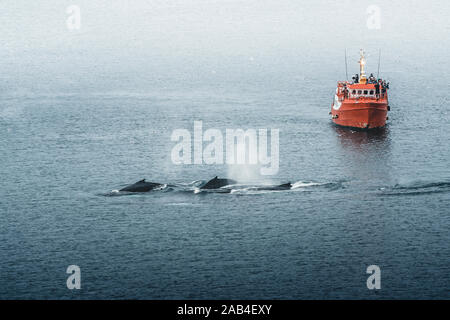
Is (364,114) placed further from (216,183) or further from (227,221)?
(227,221)

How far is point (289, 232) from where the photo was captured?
9162 cm

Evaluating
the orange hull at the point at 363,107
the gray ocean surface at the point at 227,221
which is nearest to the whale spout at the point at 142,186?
the gray ocean surface at the point at 227,221

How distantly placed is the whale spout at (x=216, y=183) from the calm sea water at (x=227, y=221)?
9.35 ft

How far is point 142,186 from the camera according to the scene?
109062 mm

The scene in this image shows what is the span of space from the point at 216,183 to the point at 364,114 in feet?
170

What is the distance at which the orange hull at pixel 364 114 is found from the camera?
148 metres

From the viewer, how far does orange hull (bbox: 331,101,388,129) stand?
148 metres

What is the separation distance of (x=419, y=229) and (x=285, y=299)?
1058 inches

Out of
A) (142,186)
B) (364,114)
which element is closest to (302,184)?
(142,186)

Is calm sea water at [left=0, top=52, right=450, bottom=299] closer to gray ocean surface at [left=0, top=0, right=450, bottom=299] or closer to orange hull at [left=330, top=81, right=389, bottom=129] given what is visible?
gray ocean surface at [left=0, top=0, right=450, bottom=299]

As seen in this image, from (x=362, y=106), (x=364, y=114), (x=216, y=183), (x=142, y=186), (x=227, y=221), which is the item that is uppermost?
(x=362, y=106)

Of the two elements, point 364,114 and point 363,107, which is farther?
point 364,114

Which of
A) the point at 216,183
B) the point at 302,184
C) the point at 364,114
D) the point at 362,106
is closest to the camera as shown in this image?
the point at 216,183

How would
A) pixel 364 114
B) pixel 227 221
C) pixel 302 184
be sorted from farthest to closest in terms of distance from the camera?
pixel 364 114 < pixel 302 184 < pixel 227 221
